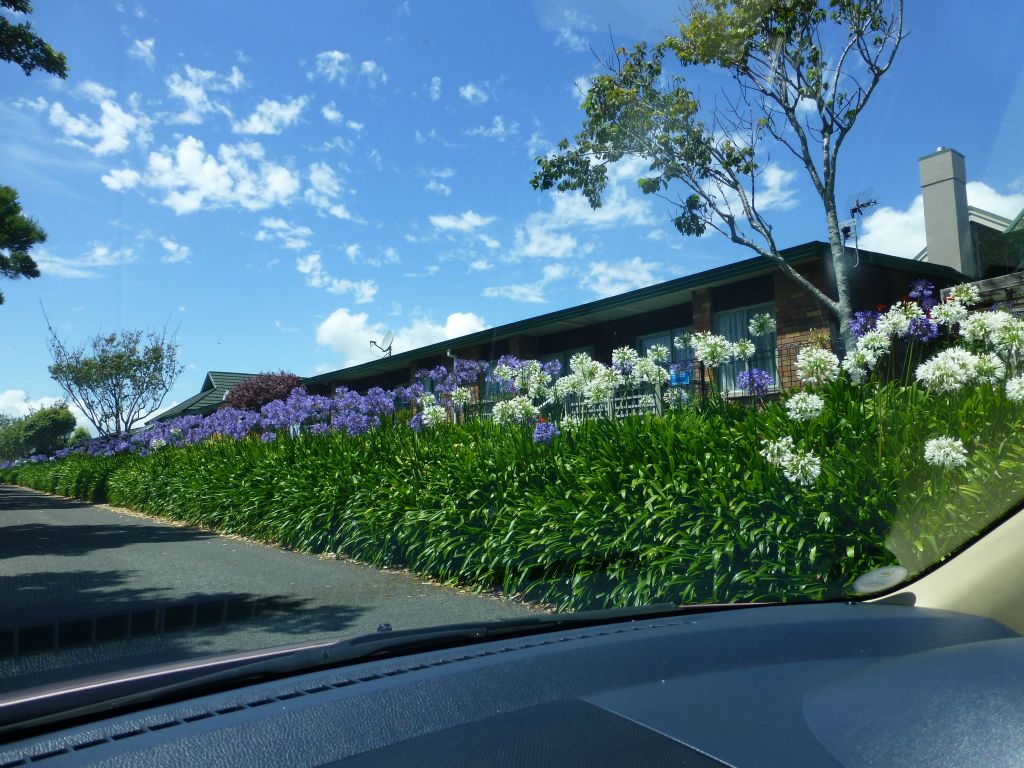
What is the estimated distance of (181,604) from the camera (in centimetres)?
682

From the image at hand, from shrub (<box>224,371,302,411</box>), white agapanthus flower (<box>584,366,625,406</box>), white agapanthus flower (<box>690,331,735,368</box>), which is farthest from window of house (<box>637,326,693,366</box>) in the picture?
shrub (<box>224,371,302,411</box>)

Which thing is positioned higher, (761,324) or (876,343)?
(761,324)

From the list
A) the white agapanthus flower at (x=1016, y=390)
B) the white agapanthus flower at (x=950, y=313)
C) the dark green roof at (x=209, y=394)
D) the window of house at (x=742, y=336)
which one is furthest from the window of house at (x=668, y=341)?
the dark green roof at (x=209, y=394)

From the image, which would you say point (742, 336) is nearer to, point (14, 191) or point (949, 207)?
point (949, 207)

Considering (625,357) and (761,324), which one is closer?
(761,324)

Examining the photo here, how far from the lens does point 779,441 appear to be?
5.04 metres

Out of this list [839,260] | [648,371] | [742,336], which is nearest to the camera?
[648,371]

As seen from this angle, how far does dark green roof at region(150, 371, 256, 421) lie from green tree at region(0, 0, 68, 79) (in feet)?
89.6

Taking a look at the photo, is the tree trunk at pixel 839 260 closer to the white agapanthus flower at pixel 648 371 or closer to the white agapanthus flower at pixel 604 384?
the white agapanthus flower at pixel 648 371

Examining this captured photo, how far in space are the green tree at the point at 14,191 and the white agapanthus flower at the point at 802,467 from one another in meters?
14.8

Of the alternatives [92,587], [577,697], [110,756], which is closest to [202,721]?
[110,756]

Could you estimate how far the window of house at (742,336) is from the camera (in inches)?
596

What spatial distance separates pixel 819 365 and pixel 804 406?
0.72 m

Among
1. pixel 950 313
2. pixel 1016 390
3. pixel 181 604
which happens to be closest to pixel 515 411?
pixel 181 604
